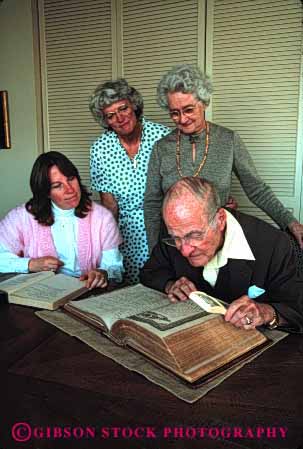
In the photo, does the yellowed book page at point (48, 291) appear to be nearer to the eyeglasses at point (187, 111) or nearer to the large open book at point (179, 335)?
the large open book at point (179, 335)

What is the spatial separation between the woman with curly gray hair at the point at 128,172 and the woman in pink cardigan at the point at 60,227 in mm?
304

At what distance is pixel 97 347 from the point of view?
3.59ft

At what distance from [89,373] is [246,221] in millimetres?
725

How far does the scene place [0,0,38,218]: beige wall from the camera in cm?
348

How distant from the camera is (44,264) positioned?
5.79ft

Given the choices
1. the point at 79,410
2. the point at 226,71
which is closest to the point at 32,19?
the point at 226,71

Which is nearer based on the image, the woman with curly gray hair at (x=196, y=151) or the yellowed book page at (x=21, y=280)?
the yellowed book page at (x=21, y=280)

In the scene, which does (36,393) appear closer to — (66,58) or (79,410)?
(79,410)

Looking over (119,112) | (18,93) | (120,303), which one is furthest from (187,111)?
(18,93)

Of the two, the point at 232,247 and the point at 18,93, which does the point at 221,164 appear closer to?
the point at 232,247

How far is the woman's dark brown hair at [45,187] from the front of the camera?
72.4 inches

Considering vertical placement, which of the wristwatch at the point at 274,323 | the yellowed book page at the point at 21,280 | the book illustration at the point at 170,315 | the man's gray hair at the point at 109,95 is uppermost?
the man's gray hair at the point at 109,95

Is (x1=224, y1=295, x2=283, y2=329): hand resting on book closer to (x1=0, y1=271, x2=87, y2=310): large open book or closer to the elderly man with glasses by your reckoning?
the elderly man with glasses

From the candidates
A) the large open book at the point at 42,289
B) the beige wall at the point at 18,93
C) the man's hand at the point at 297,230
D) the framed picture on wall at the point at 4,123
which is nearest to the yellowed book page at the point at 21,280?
the large open book at the point at 42,289
